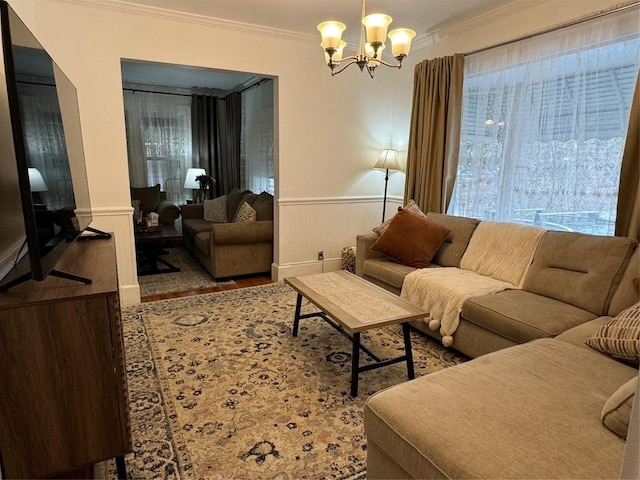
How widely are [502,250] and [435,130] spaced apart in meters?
1.43

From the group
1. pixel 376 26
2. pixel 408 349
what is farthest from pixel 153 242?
pixel 376 26

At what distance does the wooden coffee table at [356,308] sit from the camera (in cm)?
204

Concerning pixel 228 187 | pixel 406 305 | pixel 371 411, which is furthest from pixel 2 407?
pixel 228 187

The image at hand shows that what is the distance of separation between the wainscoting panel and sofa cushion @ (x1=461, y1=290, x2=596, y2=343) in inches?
86.2

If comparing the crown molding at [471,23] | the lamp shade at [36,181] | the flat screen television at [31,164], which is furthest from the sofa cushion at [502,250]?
the lamp shade at [36,181]

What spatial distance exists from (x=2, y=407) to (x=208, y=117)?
569 centimetres

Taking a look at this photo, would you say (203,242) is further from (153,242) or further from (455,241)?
(455,241)

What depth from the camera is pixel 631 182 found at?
7.79ft

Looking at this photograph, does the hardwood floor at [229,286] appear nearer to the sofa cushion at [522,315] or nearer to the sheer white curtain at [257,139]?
the sheer white curtain at [257,139]

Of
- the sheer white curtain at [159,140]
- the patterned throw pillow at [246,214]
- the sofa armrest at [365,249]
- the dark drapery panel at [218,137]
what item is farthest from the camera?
the dark drapery panel at [218,137]

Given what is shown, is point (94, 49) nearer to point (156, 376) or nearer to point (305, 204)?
point (305, 204)

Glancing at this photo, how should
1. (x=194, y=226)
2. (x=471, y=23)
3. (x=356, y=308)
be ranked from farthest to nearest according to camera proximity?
(x=194, y=226), (x=471, y=23), (x=356, y=308)

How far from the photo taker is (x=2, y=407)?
4.09ft

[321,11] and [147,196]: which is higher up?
[321,11]
